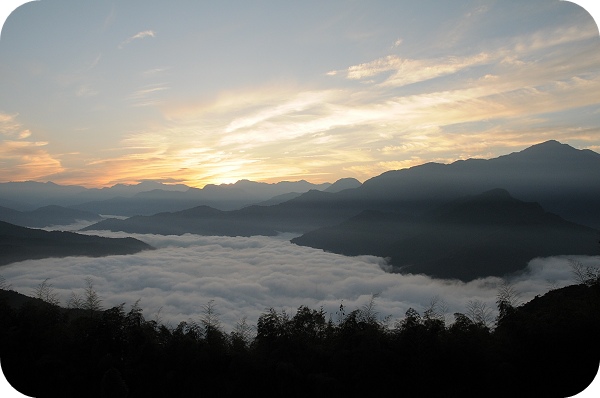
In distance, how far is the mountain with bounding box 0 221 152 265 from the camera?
47169 mm

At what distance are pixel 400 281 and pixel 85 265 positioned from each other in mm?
66943

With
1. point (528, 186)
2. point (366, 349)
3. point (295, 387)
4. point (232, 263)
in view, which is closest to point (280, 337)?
point (295, 387)

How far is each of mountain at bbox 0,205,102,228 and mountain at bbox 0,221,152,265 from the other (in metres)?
5.33

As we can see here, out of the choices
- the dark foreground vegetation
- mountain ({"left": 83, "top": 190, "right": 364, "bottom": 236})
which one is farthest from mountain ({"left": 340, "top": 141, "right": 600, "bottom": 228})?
mountain ({"left": 83, "top": 190, "right": 364, "bottom": 236})

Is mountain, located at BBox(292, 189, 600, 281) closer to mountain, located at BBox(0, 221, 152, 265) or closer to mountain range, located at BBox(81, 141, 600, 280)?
mountain range, located at BBox(81, 141, 600, 280)

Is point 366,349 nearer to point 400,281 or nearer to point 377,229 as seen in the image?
point 400,281

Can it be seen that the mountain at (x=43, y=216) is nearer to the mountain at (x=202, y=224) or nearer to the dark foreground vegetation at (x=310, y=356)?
the dark foreground vegetation at (x=310, y=356)

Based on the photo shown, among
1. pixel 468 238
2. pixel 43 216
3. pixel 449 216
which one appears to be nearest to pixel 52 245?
pixel 43 216

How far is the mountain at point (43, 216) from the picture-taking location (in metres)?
26.4

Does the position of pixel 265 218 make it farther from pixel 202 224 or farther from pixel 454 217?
pixel 454 217

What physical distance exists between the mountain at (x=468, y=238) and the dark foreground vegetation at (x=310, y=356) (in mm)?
62172

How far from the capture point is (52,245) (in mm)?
71688

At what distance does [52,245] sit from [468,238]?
101 m

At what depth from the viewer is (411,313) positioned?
9539 millimetres
